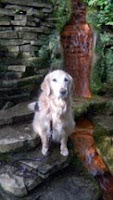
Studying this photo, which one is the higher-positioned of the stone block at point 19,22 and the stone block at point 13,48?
the stone block at point 19,22

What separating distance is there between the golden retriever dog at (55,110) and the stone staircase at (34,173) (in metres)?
0.16

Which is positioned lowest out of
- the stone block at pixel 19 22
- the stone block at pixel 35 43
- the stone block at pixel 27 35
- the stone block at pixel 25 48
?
the stone block at pixel 25 48

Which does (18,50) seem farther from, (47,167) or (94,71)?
(47,167)

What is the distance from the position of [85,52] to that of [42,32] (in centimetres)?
110

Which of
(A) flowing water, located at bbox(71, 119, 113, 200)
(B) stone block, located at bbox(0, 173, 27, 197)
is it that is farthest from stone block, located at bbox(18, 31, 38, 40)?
(B) stone block, located at bbox(0, 173, 27, 197)

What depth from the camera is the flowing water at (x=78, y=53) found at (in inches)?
320

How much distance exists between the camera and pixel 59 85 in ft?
15.9

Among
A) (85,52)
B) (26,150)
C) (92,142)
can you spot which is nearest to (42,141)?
(26,150)

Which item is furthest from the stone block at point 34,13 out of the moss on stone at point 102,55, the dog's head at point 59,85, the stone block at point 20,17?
the dog's head at point 59,85

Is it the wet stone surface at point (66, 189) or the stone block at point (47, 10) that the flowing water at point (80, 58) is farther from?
the wet stone surface at point (66, 189)

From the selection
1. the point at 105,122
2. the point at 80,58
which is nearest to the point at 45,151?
the point at 105,122

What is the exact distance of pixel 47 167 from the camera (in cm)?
507

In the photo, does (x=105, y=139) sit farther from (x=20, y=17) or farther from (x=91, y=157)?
(x=20, y=17)

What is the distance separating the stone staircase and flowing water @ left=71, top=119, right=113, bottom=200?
19.4 inches
